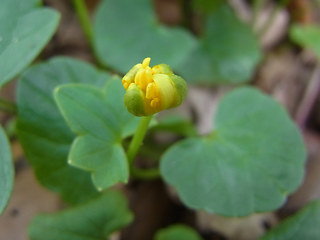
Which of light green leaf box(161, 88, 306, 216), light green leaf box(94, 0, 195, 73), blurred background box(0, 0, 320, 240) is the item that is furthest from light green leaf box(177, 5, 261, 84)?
light green leaf box(161, 88, 306, 216)

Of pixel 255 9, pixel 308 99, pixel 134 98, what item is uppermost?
pixel 134 98

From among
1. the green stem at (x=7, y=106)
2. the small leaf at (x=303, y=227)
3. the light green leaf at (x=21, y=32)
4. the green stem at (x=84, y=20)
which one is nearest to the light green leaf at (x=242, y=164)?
the small leaf at (x=303, y=227)

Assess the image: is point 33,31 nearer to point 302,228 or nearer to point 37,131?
point 37,131

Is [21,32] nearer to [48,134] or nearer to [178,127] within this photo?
[48,134]

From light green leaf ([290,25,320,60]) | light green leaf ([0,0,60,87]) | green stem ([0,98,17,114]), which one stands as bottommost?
light green leaf ([290,25,320,60])

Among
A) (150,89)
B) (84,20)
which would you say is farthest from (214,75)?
(150,89)

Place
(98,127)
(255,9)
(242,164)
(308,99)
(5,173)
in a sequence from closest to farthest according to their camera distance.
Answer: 1. (5,173)
2. (98,127)
3. (242,164)
4. (308,99)
5. (255,9)

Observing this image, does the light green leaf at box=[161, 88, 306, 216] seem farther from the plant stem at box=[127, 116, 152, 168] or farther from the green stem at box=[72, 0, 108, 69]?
the green stem at box=[72, 0, 108, 69]

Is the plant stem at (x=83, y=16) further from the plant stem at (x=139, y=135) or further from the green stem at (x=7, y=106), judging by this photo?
the plant stem at (x=139, y=135)
